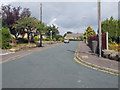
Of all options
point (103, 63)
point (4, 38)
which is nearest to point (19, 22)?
point (4, 38)

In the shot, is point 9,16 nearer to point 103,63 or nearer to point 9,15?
point 9,15

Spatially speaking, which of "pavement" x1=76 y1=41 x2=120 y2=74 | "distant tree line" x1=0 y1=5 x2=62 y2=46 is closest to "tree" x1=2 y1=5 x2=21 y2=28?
"distant tree line" x1=0 y1=5 x2=62 y2=46

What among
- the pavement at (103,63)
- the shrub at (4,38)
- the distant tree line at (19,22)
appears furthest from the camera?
the distant tree line at (19,22)

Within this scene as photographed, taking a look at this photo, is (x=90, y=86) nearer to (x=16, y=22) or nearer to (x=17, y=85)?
(x=17, y=85)

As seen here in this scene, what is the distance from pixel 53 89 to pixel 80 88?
2.97ft

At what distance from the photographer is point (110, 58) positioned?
10.0 m

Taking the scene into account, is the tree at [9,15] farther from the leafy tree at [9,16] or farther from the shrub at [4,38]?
the shrub at [4,38]

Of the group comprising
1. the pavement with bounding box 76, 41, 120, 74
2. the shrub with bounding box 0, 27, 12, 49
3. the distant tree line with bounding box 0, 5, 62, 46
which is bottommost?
the pavement with bounding box 76, 41, 120, 74

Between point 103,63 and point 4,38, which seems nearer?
point 103,63

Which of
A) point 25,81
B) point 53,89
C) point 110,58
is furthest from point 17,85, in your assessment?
point 110,58

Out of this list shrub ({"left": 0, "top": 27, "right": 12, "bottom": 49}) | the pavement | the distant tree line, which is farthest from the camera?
the distant tree line

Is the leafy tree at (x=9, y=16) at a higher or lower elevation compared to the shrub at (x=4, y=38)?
higher

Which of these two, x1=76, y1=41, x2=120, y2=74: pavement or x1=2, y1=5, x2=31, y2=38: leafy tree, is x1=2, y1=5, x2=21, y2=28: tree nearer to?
x1=2, y1=5, x2=31, y2=38: leafy tree

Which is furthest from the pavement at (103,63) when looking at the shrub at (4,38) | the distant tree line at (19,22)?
the distant tree line at (19,22)
